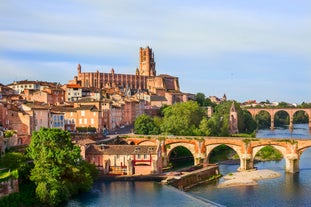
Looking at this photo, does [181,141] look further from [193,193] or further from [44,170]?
[44,170]

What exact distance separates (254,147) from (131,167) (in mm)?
14664

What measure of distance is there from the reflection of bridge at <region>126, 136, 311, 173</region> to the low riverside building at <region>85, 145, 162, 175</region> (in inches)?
348

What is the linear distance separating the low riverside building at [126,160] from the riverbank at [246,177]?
21.8 ft

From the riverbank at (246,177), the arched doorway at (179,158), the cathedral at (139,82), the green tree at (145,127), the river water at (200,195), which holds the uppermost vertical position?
the cathedral at (139,82)

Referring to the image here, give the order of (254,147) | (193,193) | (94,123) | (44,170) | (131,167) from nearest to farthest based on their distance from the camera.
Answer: (44,170) < (193,193) < (131,167) < (254,147) < (94,123)

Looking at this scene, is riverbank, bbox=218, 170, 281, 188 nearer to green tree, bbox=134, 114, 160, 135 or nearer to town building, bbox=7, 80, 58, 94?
green tree, bbox=134, 114, 160, 135

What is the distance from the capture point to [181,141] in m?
52.9

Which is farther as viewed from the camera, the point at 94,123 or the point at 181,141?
the point at 94,123

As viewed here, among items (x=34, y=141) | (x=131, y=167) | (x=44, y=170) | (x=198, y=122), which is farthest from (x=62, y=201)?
(x=198, y=122)

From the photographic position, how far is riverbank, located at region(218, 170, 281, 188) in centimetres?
4150

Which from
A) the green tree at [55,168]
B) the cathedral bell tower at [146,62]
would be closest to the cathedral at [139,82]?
the cathedral bell tower at [146,62]

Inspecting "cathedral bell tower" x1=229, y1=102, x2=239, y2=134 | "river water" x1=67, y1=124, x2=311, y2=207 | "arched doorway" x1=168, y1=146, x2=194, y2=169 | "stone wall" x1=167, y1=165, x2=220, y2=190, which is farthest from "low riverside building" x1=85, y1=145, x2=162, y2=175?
"cathedral bell tower" x1=229, y1=102, x2=239, y2=134

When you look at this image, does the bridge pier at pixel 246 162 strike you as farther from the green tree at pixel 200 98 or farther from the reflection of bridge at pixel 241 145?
the green tree at pixel 200 98

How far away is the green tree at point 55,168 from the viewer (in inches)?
1235
